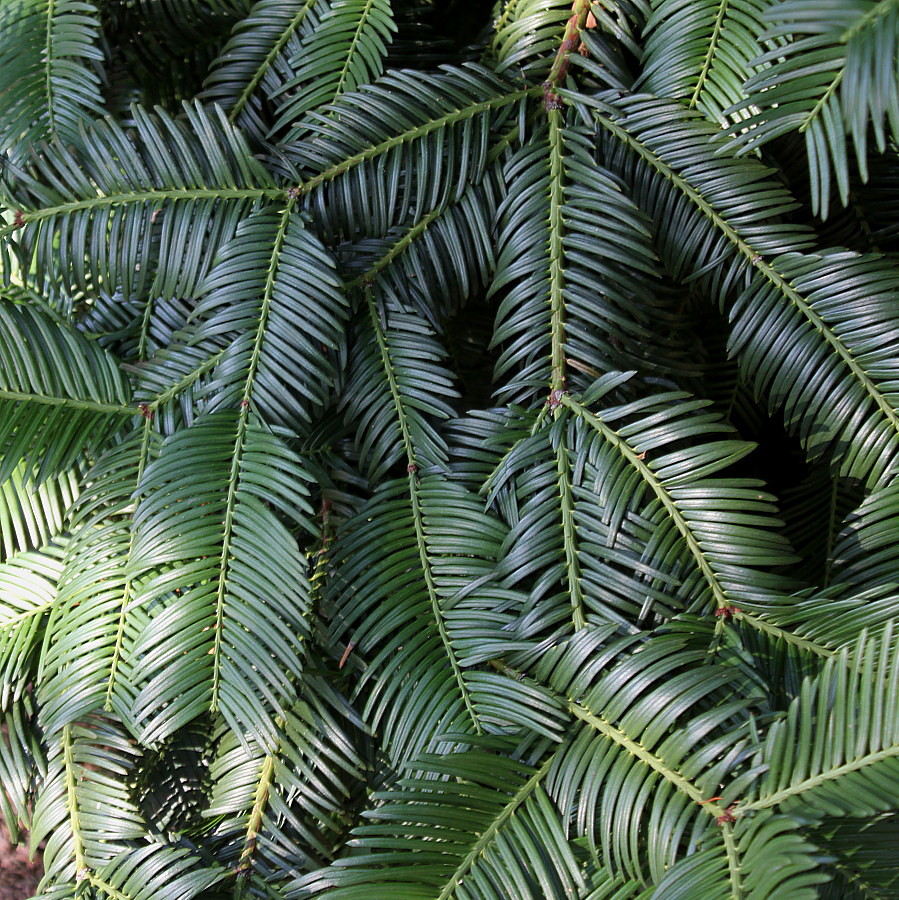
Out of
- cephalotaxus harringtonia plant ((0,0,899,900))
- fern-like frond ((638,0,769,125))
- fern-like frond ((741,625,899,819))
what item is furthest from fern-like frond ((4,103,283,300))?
fern-like frond ((741,625,899,819))

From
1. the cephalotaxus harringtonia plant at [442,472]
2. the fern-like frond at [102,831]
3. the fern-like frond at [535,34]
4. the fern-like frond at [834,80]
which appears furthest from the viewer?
the fern-like frond at [535,34]

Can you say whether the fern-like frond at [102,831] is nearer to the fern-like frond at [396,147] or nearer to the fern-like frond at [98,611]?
the fern-like frond at [98,611]

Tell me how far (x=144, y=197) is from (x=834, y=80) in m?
0.53

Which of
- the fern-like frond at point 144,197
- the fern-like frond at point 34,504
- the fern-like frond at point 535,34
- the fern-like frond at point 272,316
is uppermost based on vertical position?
the fern-like frond at point 535,34

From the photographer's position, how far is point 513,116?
0.75 meters

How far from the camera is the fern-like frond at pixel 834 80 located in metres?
0.43

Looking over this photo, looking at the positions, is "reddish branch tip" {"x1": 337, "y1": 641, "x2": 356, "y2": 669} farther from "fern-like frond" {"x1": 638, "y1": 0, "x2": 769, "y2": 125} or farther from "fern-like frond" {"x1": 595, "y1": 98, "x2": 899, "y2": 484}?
"fern-like frond" {"x1": 638, "y1": 0, "x2": 769, "y2": 125}

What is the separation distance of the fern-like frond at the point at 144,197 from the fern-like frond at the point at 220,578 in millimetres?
171

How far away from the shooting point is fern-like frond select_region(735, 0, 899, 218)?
1.41ft

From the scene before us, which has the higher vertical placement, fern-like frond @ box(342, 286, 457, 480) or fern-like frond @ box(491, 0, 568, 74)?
fern-like frond @ box(491, 0, 568, 74)

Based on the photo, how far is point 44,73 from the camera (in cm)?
81

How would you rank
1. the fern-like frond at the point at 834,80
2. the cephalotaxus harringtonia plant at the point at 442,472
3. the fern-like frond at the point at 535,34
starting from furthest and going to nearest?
the fern-like frond at the point at 535,34 < the cephalotaxus harringtonia plant at the point at 442,472 < the fern-like frond at the point at 834,80

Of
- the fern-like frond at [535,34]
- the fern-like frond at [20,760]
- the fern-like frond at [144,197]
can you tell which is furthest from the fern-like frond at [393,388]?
the fern-like frond at [20,760]

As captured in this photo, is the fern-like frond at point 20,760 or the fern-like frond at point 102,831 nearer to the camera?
the fern-like frond at point 102,831
